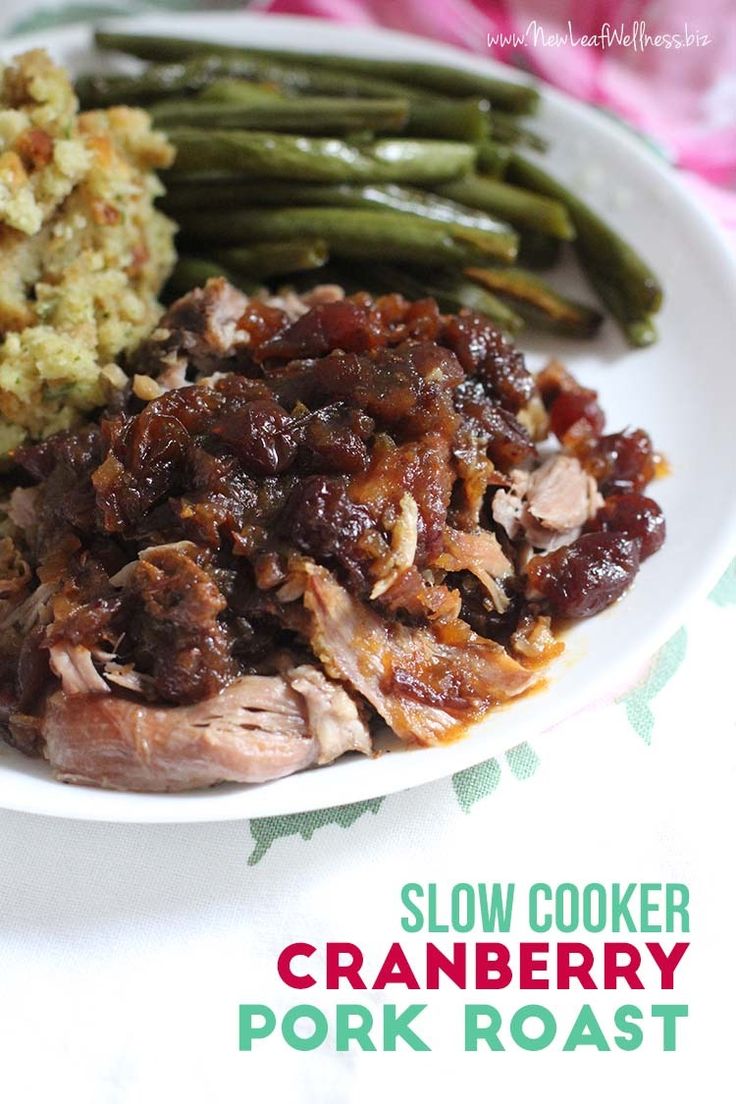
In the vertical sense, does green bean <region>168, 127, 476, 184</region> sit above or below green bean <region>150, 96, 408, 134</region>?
below

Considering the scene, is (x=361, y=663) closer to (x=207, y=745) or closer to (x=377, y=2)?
(x=207, y=745)

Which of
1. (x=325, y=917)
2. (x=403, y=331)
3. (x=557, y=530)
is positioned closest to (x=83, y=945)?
(x=325, y=917)

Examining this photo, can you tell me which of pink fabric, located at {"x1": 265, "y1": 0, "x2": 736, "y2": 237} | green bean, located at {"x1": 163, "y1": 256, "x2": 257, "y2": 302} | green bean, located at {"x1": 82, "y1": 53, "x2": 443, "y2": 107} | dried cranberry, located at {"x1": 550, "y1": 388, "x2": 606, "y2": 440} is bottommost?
dried cranberry, located at {"x1": 550, "y1": 388, "x2": 606, "y2": 440}

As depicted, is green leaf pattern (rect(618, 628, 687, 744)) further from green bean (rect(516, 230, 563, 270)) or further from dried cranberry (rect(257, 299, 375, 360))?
green bean (rect(516, 230, 563, 270))

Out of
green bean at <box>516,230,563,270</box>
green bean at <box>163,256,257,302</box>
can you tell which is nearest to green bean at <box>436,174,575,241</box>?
green bean at <box>516,230,563,270</box>

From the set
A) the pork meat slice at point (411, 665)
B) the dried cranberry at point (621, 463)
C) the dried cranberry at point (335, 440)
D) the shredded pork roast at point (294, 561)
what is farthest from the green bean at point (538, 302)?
the pork meat slice at point (411, 665)

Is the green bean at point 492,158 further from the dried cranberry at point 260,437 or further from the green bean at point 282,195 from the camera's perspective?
the dried cranberry at point 260,437

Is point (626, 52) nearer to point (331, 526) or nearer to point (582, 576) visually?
point (582, 576)

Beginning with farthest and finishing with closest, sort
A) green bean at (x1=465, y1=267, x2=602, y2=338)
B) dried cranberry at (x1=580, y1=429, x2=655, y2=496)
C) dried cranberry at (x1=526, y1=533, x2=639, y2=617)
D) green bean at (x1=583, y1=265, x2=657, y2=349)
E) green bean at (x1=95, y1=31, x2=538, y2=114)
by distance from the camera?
green bean at (x1=95, y1=31, x2=538, y2=114) < green bean at (x1=465, y1=267, x2=602, y2=338) < green bean at (x1=583, y1=265, x2=657, y2=349) < dried cranberry at (x1=580, y1=429, x2=655, y2=496) < dried cranberry at (x1=526, y1=533, x2=639, y2=617)

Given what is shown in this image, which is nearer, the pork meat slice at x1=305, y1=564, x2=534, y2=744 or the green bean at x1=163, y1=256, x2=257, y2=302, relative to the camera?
the pork meat slice at x1=305, y1=564, x2=534, y2=744
